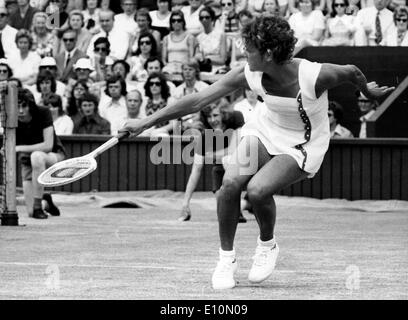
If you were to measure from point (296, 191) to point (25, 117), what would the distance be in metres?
4.47

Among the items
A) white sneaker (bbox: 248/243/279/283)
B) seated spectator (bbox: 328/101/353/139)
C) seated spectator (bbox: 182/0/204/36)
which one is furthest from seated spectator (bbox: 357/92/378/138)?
white sneaker (bbox: 248/243/279/283)

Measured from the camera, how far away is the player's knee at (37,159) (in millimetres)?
14945

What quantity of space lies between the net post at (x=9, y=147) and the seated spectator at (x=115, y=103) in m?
4.81

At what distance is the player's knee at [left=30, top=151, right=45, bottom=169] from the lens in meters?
14.9

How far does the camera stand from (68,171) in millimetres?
9008

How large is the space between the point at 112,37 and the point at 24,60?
1.49 metres

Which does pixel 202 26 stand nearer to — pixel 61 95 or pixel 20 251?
pixel 61 95

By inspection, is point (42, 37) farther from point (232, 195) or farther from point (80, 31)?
point (232, 195)

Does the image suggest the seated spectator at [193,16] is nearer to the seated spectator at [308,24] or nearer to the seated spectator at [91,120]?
the seated spectator at [308,24]

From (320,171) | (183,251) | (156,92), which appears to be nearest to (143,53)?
(156,92)

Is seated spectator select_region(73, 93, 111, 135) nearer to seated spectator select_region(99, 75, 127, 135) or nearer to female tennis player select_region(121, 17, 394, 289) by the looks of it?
seated spectator select_region(99, 75, 127, 135)

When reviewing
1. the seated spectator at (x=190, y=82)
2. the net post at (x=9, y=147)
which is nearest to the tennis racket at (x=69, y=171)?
the net post at (x=9, y=147)
